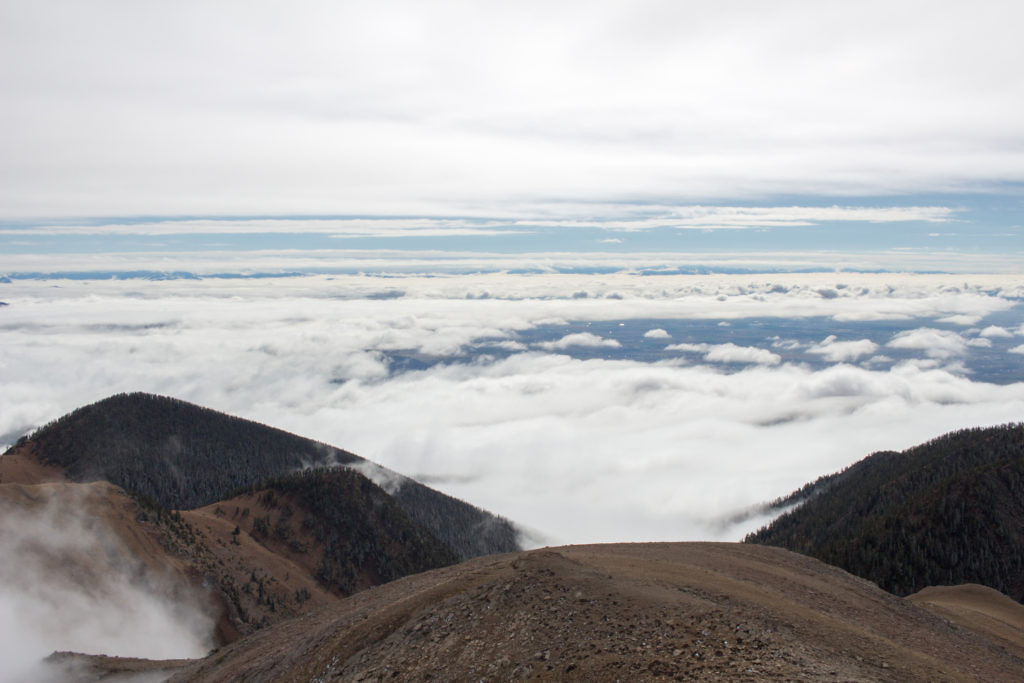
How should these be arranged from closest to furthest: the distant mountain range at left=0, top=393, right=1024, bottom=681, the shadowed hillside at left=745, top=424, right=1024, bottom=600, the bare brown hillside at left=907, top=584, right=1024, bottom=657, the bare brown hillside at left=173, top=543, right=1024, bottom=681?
→ the bare brown hillside at left=173, top=543, right=1024, bottom=681 < the distant mountain range at left=0, top=393, right=1024, bottom=681 < the bare brown hillside at left=907, top=584, right=1024, bottom=657 < the shadowed hillside at left=745, top=424, right=1024, bottom=600

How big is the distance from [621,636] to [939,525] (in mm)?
142421

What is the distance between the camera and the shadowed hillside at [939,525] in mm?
128375

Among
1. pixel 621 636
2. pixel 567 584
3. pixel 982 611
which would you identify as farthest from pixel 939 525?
pixel 621 636

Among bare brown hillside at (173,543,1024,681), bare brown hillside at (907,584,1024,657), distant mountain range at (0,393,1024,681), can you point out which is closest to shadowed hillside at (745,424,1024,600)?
distant mountain range at (0,393,1024,681)

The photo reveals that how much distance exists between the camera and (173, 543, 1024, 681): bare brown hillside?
26078 millimetres

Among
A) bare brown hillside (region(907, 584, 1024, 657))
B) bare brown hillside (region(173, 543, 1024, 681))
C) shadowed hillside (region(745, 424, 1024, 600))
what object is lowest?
shadowed hillside (region(745, 424, 1024, 600))

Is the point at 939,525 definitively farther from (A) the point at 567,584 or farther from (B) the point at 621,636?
→ (B) the point at 621,636

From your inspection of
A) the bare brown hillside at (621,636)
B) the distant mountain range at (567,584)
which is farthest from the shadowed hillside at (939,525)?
the bare brown hillside at (621,636)

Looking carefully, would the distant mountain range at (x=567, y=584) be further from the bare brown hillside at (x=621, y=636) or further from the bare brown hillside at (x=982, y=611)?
the bare brown hillside at (x=982, y=611)

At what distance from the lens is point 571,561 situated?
3916 centimetres

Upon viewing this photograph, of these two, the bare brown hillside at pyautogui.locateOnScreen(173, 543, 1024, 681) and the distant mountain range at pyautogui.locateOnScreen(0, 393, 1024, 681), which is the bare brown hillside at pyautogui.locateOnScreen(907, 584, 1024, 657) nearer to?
the distant mountain range at pyautogui.locateOnScreen(0, 393, 1024, 681)

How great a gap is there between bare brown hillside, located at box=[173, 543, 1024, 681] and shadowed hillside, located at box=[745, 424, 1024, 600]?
9569 centimetres

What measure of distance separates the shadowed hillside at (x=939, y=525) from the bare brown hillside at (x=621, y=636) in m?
95.7

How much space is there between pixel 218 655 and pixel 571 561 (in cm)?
3560
